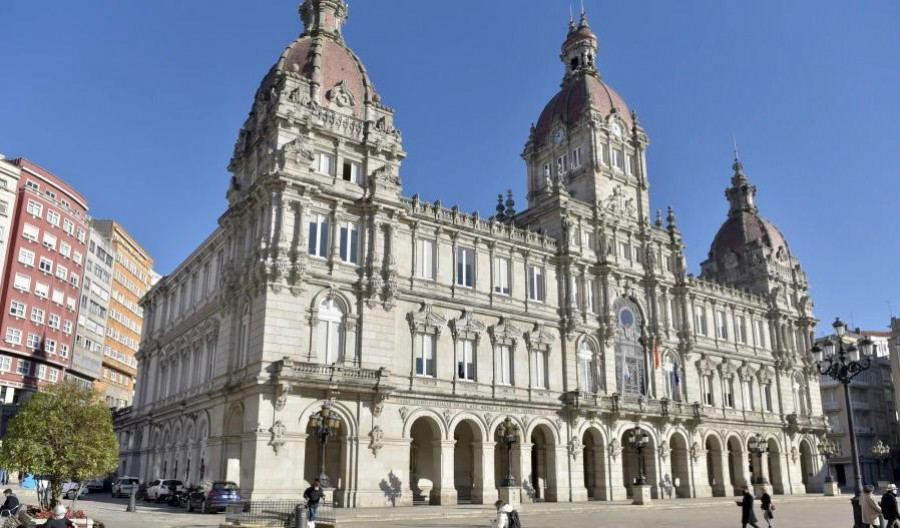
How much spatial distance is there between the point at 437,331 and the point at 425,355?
167cm

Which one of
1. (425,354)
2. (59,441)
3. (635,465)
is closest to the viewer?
(59,441)

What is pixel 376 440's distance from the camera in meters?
39.9

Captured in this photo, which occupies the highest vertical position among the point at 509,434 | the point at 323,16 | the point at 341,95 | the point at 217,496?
the point at 323,16

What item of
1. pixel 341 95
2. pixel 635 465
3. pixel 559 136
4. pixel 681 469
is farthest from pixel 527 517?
pixel 559 136

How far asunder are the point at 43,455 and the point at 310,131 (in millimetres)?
22340

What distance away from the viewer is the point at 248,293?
41062 mm

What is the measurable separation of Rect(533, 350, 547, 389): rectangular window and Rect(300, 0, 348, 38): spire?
84.3ft

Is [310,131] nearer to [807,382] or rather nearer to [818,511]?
[818,511]

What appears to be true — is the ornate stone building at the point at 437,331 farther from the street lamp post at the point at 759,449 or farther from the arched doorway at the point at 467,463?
the street lamp post at the point at 759,449

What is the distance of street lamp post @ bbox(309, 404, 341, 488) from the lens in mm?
35406

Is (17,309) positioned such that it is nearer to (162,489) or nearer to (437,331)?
(162,489)

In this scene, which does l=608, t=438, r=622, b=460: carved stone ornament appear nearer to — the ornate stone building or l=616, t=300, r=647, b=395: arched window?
the ornate stone building

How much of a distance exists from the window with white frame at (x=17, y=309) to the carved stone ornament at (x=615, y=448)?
58046 mm

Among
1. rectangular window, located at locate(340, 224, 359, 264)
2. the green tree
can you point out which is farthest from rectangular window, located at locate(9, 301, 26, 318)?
the green tree
